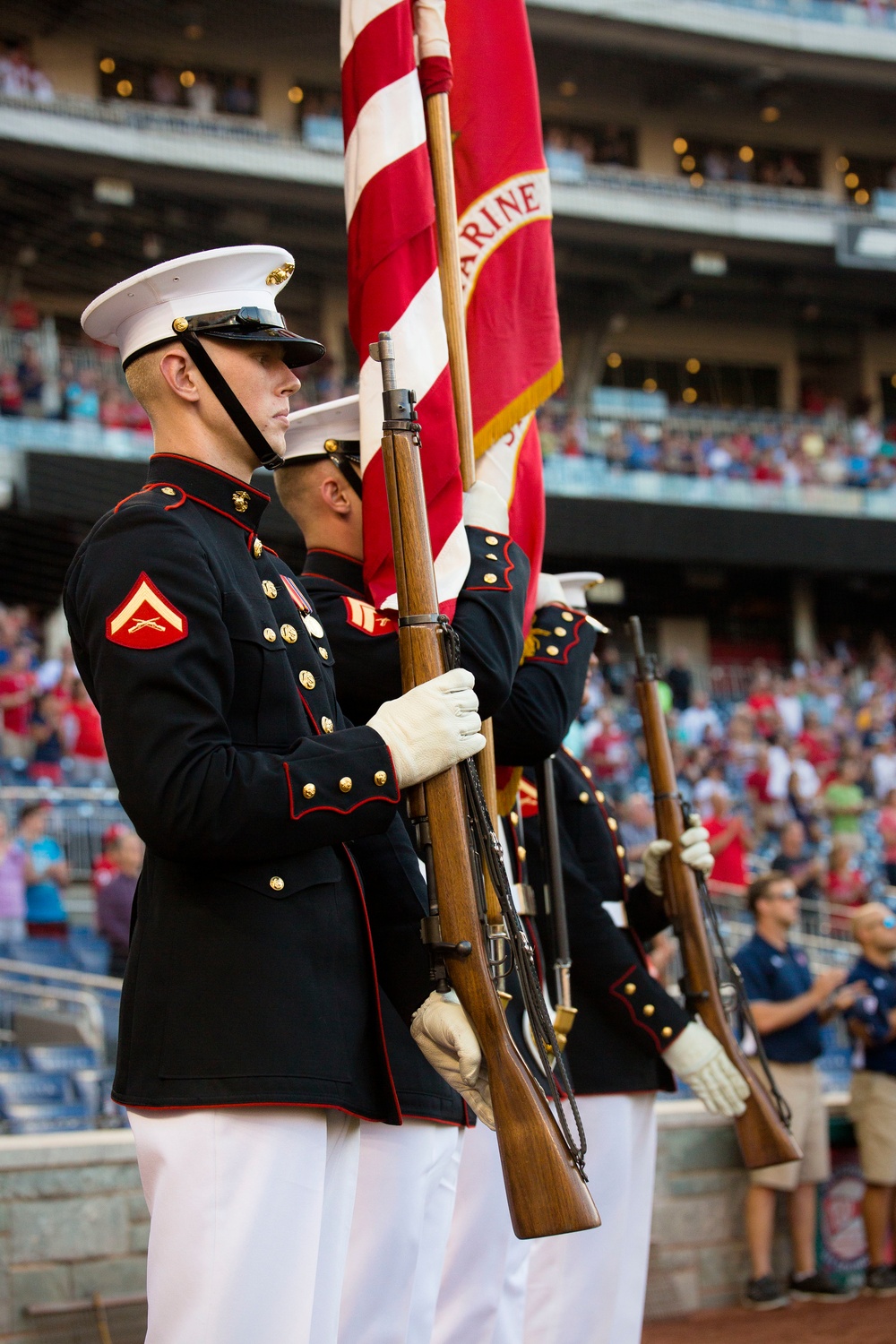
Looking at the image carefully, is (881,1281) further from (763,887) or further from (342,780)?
(342,780)

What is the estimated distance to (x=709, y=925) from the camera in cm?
377

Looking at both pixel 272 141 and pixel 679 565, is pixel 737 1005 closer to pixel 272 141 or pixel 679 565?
pixel 272 141

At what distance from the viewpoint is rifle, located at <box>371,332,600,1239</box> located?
6.72ft

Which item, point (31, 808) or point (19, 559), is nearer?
point (31, 808)

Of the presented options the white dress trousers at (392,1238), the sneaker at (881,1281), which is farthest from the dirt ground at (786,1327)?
the white dress trousers at (392,1238)

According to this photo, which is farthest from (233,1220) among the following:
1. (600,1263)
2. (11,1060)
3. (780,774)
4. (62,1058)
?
(780,774)

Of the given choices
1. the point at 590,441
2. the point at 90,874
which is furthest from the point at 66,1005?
the point at 590,441

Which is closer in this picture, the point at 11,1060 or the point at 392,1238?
the point at 392,1238

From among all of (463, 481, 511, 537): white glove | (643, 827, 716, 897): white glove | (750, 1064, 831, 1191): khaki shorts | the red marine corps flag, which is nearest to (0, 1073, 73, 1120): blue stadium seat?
(750, 1064, 831, 1191): khaki shorts

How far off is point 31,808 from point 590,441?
12.9m

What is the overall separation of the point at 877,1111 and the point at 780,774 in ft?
23.1

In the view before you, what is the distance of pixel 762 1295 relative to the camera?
577 cm

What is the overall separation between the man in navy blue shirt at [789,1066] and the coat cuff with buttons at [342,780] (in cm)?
414

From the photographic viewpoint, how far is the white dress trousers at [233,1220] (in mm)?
1948
